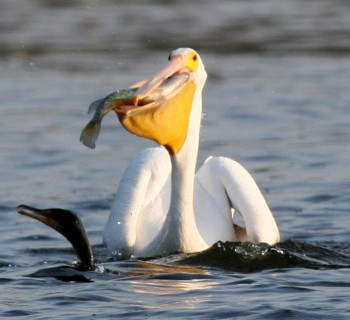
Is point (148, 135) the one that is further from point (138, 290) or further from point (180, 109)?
point (138, 290)

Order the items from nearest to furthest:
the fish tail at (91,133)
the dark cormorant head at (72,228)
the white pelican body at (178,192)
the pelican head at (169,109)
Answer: the fish tail at (91,133) → the pelican head at (169,109) → the dark cormorant head at (72,228) → the white pelican body at (178,192)

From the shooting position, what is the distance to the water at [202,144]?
7188 mm

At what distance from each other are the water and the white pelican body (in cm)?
21

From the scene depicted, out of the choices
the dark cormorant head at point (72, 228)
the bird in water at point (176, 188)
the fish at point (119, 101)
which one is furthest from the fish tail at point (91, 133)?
the dark cormorant head at point (72, 228)

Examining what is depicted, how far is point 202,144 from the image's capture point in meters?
12.7

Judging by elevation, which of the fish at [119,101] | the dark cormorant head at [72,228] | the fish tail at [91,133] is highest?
the fish at [119,101]

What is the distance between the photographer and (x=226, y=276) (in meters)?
7.68

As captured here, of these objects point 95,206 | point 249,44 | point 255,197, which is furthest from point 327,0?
point 255,197

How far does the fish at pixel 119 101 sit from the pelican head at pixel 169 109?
0.02 m

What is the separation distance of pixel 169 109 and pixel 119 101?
53cm

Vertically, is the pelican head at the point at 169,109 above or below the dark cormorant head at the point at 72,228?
above

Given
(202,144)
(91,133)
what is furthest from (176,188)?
(202,144)

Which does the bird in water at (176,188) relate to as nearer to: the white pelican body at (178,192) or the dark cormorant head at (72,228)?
the white pelican body at (178,192)

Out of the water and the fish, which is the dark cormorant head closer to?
the water
